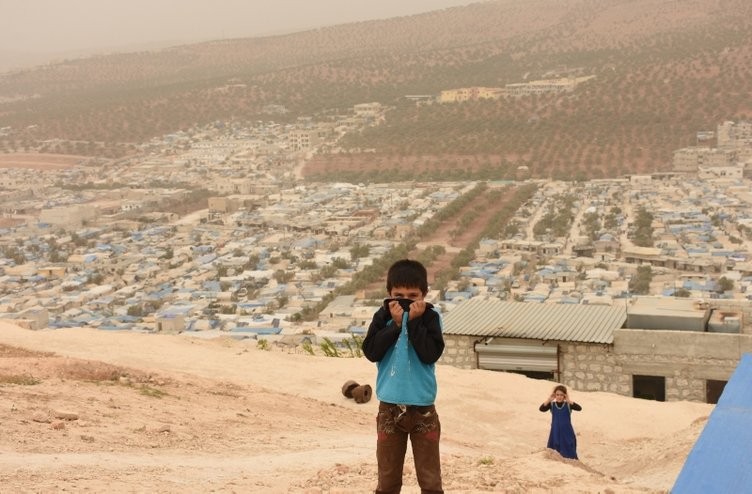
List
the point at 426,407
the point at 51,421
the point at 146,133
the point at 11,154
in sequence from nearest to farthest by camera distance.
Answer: the point at 426,407
the point at 51,421
the point at 11,154
the point at 146,133

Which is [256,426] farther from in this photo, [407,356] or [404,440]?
[407,356]

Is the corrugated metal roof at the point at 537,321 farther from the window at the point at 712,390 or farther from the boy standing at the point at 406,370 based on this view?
the boy standing at the point at 406,370

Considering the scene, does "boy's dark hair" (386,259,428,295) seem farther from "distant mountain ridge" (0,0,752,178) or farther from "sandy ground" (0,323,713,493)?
"distant mountain ridge" (0,0,752,178)

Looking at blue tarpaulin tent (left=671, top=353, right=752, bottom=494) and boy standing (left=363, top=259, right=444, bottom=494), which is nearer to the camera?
boy standing (left=363, top=259, right=444, bottom=494)

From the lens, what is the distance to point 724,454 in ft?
15.5

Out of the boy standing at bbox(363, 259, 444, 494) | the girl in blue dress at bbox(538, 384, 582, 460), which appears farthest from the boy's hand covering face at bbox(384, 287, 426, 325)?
the girl in blue dress at bbox(538, 384, 582, 460)

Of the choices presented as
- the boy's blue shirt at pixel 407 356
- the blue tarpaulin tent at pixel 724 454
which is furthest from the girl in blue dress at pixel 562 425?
the boy's blue shirt at pixel 407 356

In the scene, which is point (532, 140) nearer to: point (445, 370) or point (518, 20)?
point (445, 370)

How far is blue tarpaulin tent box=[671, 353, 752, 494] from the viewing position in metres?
4.36

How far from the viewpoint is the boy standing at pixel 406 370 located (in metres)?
3.74

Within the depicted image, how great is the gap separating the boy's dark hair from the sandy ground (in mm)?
1358

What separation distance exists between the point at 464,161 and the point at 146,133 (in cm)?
2791

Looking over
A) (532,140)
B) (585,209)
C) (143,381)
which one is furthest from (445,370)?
(532,140)

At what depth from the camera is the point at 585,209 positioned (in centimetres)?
4125
